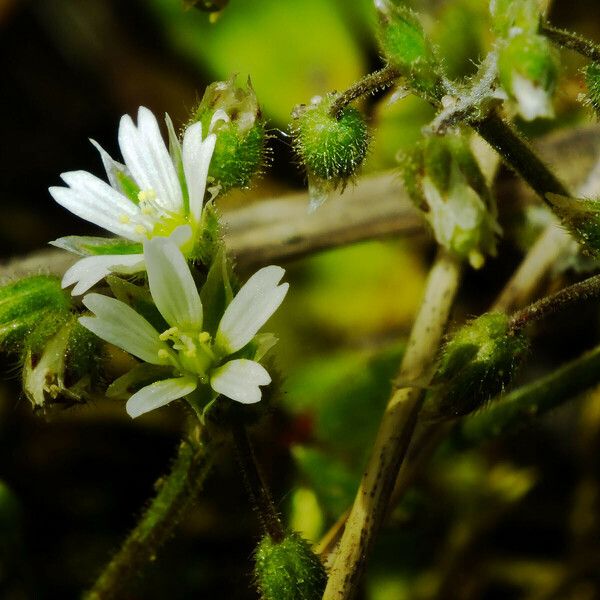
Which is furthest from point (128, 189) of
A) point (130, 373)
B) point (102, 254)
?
point (130, 373)

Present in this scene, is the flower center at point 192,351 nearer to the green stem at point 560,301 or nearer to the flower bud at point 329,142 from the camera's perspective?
the flower bud at point 329,142

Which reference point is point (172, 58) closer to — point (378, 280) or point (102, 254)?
point (378, 280)

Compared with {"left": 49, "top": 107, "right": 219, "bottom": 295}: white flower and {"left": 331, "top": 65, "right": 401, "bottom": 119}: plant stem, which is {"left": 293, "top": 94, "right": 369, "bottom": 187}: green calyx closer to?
{"left": 331, "top": 65, "right": 401, "bottom": 119}: plant stem

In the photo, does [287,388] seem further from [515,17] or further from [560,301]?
[515,17]

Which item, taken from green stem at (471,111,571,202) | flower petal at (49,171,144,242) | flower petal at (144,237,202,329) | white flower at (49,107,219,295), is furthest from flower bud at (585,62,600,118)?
flower petal at (49,171,144,242)

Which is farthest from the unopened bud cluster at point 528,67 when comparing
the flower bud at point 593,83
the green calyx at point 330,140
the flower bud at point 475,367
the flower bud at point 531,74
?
the flower bud at point 475,367
